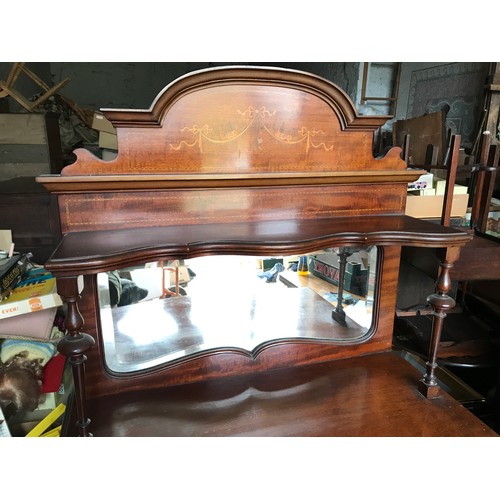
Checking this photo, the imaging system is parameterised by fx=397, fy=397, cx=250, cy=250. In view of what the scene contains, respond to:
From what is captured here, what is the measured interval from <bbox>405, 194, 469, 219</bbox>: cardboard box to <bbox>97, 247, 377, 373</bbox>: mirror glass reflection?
0.70m

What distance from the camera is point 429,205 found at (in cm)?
185

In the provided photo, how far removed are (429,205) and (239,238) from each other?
4.22 feet

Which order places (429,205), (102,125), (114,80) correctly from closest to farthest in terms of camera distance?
(429,205) → (102,125) → (114,80)

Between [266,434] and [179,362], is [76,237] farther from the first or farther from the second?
[266,434]

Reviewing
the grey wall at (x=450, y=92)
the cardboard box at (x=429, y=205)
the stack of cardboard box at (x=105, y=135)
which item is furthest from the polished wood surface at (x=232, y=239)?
the grey wall at (x=450, y=92)

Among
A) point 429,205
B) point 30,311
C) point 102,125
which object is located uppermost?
point 102,125

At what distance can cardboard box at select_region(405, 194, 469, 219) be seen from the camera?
1.84 m

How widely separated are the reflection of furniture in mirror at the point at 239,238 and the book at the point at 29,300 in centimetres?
12

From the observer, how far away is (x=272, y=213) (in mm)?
1118

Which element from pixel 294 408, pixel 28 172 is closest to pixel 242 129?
pixel 294 408

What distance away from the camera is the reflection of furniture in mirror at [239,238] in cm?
96

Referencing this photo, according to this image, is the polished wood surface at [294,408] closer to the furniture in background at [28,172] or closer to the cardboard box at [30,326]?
the cardboard box at [30,326]

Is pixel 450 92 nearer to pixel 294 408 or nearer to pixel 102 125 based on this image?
pixel 102 125

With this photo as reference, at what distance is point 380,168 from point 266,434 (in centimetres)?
79
